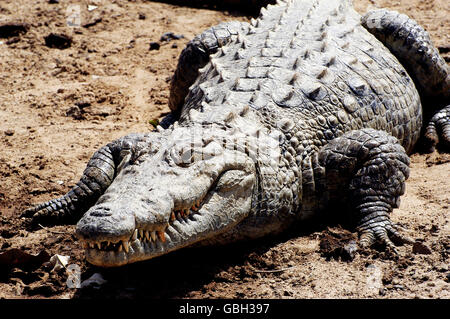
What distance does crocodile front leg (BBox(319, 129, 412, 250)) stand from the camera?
4.57m

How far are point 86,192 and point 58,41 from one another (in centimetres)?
393

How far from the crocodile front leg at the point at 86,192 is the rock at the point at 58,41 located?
3.75 m

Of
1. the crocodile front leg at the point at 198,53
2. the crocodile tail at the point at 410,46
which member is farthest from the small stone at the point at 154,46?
the crocodile tail at the point at 410,46

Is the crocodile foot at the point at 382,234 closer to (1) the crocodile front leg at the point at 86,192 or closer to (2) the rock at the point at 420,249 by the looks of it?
(2) the rock at the point at 420,249

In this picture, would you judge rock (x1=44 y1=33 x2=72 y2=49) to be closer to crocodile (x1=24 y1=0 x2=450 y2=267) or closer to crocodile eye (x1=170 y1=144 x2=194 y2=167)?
crocodile (x1=24 y1=0 x2=450 y2=267)

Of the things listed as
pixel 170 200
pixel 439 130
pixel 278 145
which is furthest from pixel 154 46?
pixel 170 200

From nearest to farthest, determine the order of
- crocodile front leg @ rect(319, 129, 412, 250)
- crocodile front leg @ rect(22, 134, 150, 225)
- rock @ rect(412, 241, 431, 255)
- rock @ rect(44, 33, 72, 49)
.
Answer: rock @ rect(412, 241, 431, 255), crocodile front leg @ rect(319, 129, 412, 250), crocodile front leg @ rect(22, 134, 150, 225), rock @ rect(44, 33, 72, 49)

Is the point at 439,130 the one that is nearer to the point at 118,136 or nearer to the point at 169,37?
the point at 118,136

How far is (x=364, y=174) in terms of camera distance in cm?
458

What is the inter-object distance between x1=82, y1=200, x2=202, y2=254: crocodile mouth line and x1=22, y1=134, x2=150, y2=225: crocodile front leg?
4.16 feet

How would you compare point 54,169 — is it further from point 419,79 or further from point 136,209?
point 419,79

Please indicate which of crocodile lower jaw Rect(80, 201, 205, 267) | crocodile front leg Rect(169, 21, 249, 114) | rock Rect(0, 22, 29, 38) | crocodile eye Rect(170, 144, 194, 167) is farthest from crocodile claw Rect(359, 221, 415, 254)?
rock Rect(0, 22, 29, 38)

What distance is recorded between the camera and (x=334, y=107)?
15.8 feet

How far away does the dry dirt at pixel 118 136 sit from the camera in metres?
3.89
